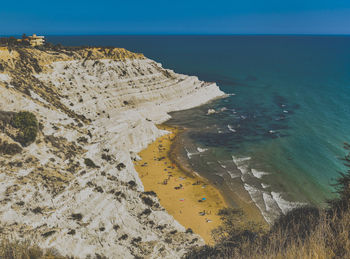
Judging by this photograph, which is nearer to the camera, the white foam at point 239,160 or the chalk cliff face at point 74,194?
the chalk cliff face at point 74,194

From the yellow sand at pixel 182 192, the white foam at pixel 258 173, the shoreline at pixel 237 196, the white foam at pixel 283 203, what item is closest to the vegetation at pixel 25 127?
the yellow sand at pixel 182 192

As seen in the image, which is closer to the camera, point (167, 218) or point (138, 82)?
point (167, 218)

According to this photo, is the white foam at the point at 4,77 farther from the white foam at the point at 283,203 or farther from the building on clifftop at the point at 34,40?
the building on clifftop at the point at 34,40

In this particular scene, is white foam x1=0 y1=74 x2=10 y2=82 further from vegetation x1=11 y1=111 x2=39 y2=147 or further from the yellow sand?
the yellow sand

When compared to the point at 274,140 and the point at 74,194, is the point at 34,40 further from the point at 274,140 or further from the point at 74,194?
the point at 274,140

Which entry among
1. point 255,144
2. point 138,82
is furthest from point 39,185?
point 138,82

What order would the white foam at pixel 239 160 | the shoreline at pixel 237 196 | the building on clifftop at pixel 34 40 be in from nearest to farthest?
the shoreline at pixel 237 196
the white foam at pixel 239 160
the building on clifftop at pixel 34 40

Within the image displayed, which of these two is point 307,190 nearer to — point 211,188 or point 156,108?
point 211,188
